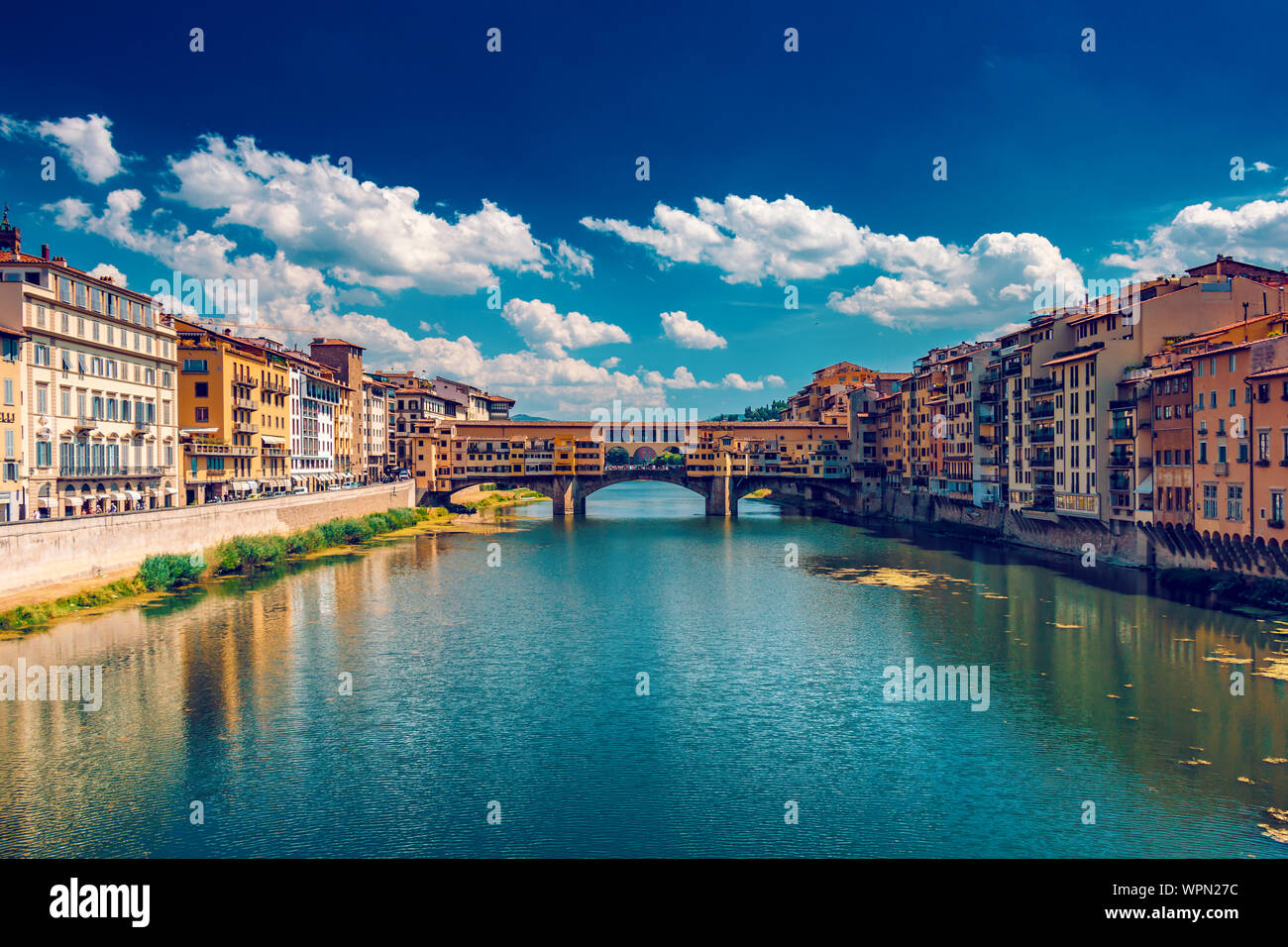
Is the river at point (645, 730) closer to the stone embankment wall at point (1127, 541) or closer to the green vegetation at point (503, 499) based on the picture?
the stone embankment wall at point (1127, 541)

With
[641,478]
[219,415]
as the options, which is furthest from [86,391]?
[641,478]

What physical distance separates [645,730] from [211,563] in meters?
41.5

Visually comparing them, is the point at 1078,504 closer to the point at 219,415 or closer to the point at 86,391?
the point at 86,391

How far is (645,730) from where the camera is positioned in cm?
2809

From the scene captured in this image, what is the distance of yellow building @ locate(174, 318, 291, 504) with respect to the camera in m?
71.7

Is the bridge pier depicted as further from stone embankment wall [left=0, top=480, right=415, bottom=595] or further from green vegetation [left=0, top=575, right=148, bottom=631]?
green vegetation [left=0, top=575, right=148, bottom=631]

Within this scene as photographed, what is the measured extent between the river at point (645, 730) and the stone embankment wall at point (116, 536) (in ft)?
11.2

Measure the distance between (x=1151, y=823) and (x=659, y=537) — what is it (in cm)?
6804

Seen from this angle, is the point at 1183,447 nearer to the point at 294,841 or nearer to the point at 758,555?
the point at 758,555

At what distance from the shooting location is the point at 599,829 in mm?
20812

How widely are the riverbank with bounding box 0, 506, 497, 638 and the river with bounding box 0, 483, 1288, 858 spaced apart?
163cm

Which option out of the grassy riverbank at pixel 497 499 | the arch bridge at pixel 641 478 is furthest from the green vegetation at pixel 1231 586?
the grassy riverbank at pixel 497 499
